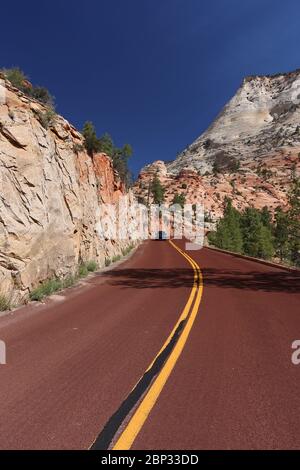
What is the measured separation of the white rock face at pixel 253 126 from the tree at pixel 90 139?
406ft

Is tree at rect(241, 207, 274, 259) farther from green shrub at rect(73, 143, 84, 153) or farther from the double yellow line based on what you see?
the double yellow line

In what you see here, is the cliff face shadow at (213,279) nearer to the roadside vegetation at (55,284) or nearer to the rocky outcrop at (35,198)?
→ the roadside vegetation at (55,284)

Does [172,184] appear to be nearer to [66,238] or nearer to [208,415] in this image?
[66,238]

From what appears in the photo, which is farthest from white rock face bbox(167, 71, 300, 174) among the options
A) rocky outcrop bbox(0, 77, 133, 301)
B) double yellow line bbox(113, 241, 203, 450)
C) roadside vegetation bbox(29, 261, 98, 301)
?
double yellow line bbox(113, 241, 203, 450)

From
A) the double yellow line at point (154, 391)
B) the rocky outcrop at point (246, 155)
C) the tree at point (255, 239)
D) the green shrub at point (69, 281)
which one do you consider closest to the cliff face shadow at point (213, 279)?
the green shrub at point (69, 281)

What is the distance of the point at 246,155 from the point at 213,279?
143215 mm

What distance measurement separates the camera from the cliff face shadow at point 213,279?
46.3 ft

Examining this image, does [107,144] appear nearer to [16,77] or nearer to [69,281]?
[16,77]

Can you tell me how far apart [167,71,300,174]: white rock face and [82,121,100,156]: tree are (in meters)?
124

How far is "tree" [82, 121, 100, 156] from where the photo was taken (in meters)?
23.0

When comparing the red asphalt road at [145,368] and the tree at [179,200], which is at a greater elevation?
the tree at [179,200]

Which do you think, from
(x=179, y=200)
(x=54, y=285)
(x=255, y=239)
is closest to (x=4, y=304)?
(x=54, y=285)

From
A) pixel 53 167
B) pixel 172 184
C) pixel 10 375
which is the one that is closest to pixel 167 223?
pixel 172 184
